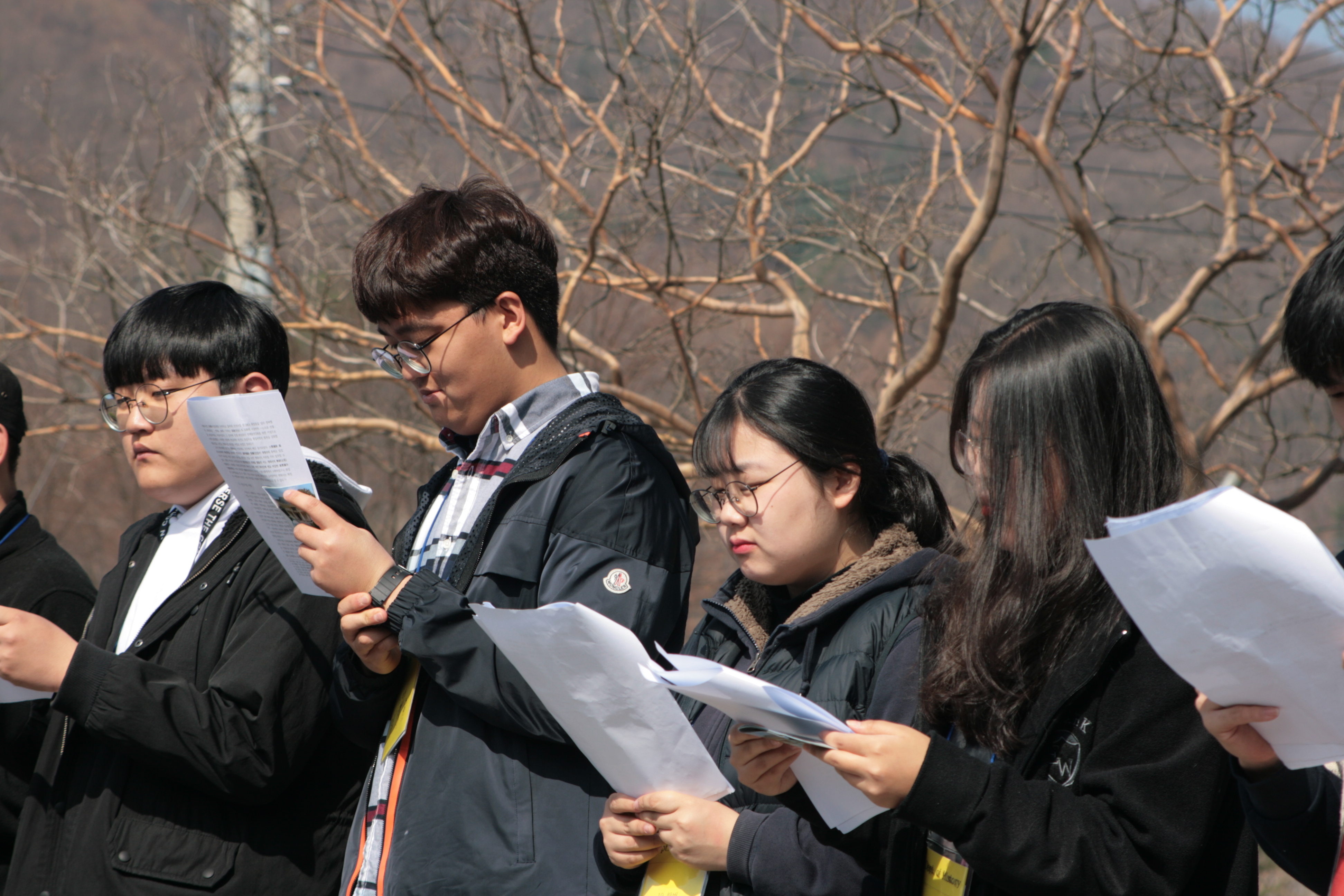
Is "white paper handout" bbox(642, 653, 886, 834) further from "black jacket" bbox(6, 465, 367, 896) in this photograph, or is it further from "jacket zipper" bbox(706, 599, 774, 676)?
"black jacket" bbox(6, 465, 367, 896)

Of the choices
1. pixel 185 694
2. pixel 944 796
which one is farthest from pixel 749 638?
pixel 185 694

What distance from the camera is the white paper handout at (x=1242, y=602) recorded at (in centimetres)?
114

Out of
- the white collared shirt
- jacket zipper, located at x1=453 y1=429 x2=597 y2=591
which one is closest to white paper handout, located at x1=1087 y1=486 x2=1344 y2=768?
jacket zipper, located at x1=453 y1=429 x2=597 y2=591

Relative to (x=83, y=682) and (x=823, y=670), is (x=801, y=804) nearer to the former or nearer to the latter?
(x=823, y=670)

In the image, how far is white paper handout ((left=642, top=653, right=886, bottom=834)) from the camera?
141cm

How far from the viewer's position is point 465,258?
2299mm

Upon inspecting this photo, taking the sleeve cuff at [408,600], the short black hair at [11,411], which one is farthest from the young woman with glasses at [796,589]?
the short black hair at [11,411]

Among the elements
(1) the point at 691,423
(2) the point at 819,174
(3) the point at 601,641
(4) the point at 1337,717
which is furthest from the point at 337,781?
(2) the point at 819,174

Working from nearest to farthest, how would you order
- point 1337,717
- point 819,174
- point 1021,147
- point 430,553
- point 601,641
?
1. point 1337,717
2. point 601,641
3. point 430,553
4. point 1021,147
5. point 819,174

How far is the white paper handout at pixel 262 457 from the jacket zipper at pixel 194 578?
0.30 m

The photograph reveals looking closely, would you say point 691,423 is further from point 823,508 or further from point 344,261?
point 823,508

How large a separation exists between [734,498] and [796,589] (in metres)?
0.22

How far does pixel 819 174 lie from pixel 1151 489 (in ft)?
16.9

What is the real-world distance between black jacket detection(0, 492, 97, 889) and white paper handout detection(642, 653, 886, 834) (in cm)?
172
